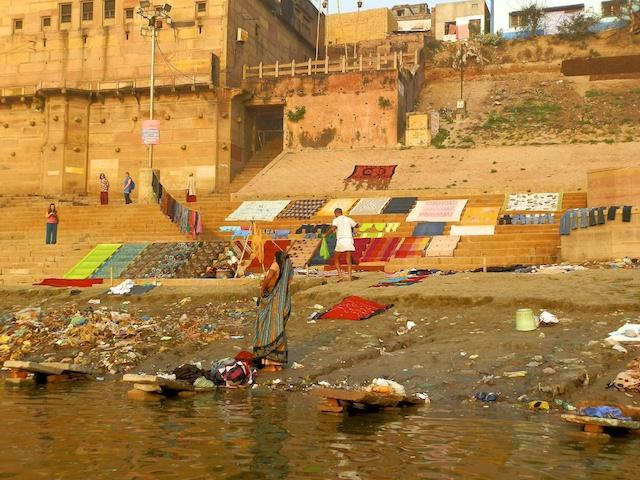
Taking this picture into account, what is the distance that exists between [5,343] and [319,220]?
1141cm

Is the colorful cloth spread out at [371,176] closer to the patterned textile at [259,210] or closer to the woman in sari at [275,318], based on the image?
the patterned textile at [259,210]

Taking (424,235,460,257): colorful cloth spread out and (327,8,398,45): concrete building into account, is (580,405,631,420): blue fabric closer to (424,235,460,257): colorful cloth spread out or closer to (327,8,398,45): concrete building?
(424,235,460,257): colorful cloth spread out

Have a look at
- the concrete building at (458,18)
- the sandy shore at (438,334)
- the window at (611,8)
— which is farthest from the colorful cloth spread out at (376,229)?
the concrete building at (458,18)

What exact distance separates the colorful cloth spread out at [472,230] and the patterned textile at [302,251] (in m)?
3.57

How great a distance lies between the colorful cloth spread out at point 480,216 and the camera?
20797 mm

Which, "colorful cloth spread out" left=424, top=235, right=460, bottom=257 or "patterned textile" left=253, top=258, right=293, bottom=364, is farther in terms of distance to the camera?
"colorful cloth spread out" left=424, top=235, right=460, bottom=257

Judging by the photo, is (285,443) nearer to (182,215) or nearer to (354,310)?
(354,310)

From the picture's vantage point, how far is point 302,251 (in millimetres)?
19516

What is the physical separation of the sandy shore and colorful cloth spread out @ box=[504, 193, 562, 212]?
7.24m

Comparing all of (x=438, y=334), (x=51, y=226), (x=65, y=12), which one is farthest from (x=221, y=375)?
(x=65, y=12)

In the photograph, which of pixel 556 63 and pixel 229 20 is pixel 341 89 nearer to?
pixel 229 20

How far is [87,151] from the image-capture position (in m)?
35.2

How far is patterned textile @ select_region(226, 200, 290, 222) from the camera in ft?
76.9

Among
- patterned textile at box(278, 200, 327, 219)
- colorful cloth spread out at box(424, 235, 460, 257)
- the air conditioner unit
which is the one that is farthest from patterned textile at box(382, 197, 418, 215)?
the air conditioner unit
